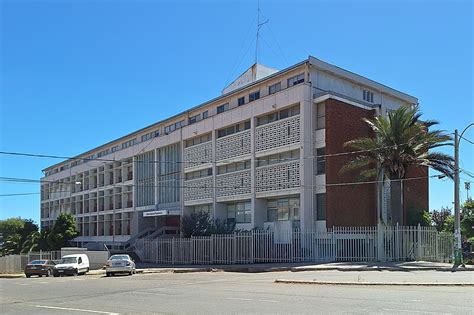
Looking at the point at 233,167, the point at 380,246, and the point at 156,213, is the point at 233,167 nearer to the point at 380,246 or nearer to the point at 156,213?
the point at 156,213

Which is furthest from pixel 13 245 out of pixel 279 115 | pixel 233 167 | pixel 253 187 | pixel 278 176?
pixel 279 115

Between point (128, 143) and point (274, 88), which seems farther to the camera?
point (128, 143)

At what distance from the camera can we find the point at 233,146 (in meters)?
45.3

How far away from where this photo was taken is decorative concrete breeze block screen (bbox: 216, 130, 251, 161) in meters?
43.8

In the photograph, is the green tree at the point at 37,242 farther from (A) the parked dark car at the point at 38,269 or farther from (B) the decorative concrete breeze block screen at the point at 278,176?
(B) the decorative concrete breeze block screen at the point at 278,176

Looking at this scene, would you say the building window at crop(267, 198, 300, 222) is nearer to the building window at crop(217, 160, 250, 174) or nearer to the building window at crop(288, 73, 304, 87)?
the building window at crop(217, 160, 250, 174)

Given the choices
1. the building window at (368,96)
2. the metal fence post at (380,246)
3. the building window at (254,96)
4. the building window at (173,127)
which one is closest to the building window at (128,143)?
the building window at (173,127)

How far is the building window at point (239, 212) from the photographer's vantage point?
4441 centimetres

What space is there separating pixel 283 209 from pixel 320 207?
3.89 m

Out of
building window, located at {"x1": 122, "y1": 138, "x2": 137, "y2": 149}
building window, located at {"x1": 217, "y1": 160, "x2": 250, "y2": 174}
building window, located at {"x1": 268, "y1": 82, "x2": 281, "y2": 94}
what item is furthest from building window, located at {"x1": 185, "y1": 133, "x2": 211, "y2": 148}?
building window, located at {"x1": 122, "y1": 138, "x2": 137, "y2": 149}

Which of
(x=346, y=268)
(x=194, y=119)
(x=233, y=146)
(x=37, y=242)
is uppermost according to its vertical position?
(x=194, y=119)

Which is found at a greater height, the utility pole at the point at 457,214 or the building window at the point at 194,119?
the building window at the point at 194,119

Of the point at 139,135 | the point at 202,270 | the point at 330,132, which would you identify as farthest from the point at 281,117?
the point at 139,135

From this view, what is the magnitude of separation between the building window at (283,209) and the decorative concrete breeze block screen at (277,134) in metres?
4.25
